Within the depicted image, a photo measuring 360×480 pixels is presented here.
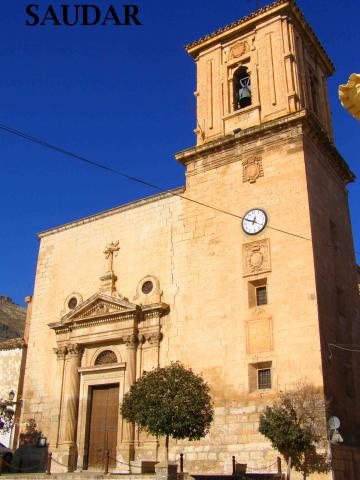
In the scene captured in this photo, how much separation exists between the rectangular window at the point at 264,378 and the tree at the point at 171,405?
70.0 inches

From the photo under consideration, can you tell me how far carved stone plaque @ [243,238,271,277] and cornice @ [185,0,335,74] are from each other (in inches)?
350

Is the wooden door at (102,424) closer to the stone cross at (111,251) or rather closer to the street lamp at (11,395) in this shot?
the stone cross at (111,251)

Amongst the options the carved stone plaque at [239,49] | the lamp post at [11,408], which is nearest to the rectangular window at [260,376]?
the lamp post at [11,408]

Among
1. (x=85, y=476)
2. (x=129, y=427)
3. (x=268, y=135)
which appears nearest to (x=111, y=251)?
(x=129, y=427)

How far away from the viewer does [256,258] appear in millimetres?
17953

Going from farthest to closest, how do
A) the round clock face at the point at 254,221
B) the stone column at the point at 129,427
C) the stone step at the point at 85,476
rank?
the round clock face at the point at 254,221 → the stone column at the point at 129,427 → the stone step at the point at 85,476

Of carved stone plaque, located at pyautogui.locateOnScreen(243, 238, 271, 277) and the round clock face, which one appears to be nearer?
carved stone plaque, located at pyautogui.locateOnScreen(243, 238, 271, 277)

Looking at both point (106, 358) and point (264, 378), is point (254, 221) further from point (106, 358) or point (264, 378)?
point (106, 358)

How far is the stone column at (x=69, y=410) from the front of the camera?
1927cm

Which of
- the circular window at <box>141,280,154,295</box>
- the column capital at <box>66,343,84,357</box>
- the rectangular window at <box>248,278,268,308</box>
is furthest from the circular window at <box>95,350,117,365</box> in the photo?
the rectangular window at <box>248,278,268,308</box>

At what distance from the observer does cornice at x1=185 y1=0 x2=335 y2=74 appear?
21094 millimetres

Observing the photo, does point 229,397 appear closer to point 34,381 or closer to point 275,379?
point 275,379

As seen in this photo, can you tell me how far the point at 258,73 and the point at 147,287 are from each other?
28.2 feet

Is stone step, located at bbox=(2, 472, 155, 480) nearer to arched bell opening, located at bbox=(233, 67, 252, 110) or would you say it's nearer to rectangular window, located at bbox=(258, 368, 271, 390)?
rectangular window, located at bbox=(258, 368, 271, 390)
